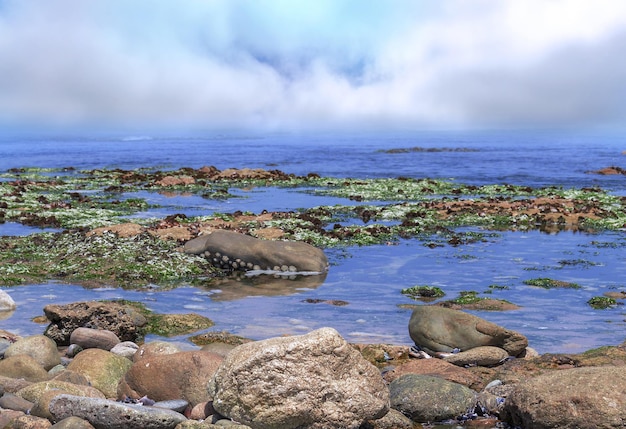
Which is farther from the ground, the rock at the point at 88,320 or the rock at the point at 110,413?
the rock at the point at 110,413

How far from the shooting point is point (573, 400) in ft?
28.2

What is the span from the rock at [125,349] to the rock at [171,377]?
1.64m

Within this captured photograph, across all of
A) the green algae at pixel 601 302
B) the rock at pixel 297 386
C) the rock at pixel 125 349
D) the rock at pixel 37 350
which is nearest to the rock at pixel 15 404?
the rock at pixel 37 350

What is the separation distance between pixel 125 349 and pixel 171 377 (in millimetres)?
2316

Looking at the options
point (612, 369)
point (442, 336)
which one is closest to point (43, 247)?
point (442, 336)

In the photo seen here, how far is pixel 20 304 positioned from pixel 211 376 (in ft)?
26.6

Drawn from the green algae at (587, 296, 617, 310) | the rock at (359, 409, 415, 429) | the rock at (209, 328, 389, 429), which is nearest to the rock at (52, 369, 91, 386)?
the rock at (209, 328, 389, 429)

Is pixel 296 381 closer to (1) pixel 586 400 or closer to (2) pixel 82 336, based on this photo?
(1) pixel 586 400

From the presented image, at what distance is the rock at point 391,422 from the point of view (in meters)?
9.05

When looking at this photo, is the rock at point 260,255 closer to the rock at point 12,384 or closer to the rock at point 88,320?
the rock at point 88,320

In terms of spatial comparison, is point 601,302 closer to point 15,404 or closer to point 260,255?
point 260,255

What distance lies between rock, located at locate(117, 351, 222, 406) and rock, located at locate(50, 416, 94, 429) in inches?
73.3

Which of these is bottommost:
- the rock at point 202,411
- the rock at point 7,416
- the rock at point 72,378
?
the rock at point 202,411

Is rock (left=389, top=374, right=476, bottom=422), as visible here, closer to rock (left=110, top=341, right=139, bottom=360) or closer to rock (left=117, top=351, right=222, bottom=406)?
rock (left=117, top=351, right=222, bottom=406)
